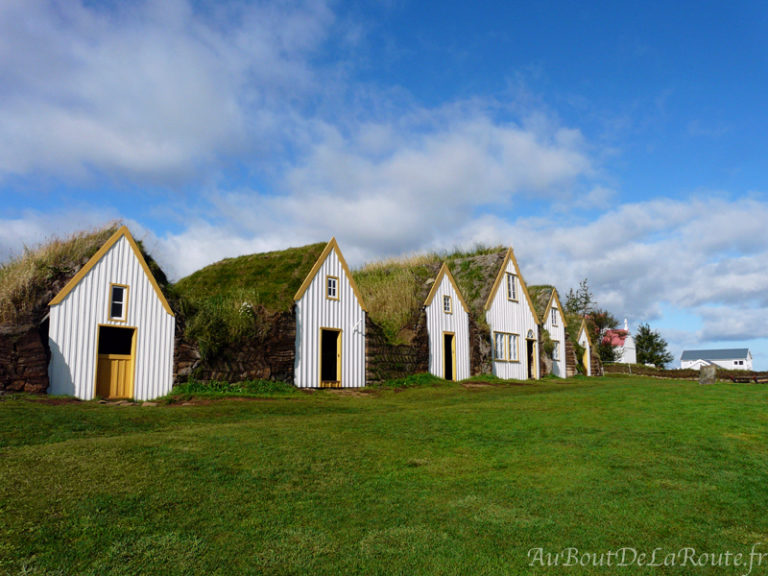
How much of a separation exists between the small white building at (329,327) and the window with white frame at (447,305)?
5.77 meters

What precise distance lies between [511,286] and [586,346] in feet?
48.0

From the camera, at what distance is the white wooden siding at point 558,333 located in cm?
3878

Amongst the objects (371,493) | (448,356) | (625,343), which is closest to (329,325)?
(448,356)

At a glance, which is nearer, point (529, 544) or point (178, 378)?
point (529, 544)

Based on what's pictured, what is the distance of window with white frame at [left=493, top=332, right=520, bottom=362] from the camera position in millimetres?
32344

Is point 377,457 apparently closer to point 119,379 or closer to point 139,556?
point 139,556

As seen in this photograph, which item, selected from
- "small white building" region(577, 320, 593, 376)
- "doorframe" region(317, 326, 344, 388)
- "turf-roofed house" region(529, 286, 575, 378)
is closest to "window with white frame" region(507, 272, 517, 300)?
Result: "turf-roofed house" region(529, 286, 575, 378)

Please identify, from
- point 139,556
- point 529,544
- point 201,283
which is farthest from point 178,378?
point 529,544

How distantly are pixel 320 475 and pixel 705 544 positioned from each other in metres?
4.59

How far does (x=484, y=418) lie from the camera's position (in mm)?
12781

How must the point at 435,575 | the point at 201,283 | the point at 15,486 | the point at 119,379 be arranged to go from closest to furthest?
1. the point at 435,575
2. the point at 15,486
3. the point at 119,379
4. the point at 201,283

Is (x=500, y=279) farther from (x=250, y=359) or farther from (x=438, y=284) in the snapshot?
(x=250, y=359)

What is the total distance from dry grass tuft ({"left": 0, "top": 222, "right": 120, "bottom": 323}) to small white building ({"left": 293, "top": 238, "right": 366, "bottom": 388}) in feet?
24.7

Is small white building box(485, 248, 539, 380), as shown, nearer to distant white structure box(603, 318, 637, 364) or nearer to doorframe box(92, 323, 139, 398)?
doorframe box(92, 323, 139, 398)
